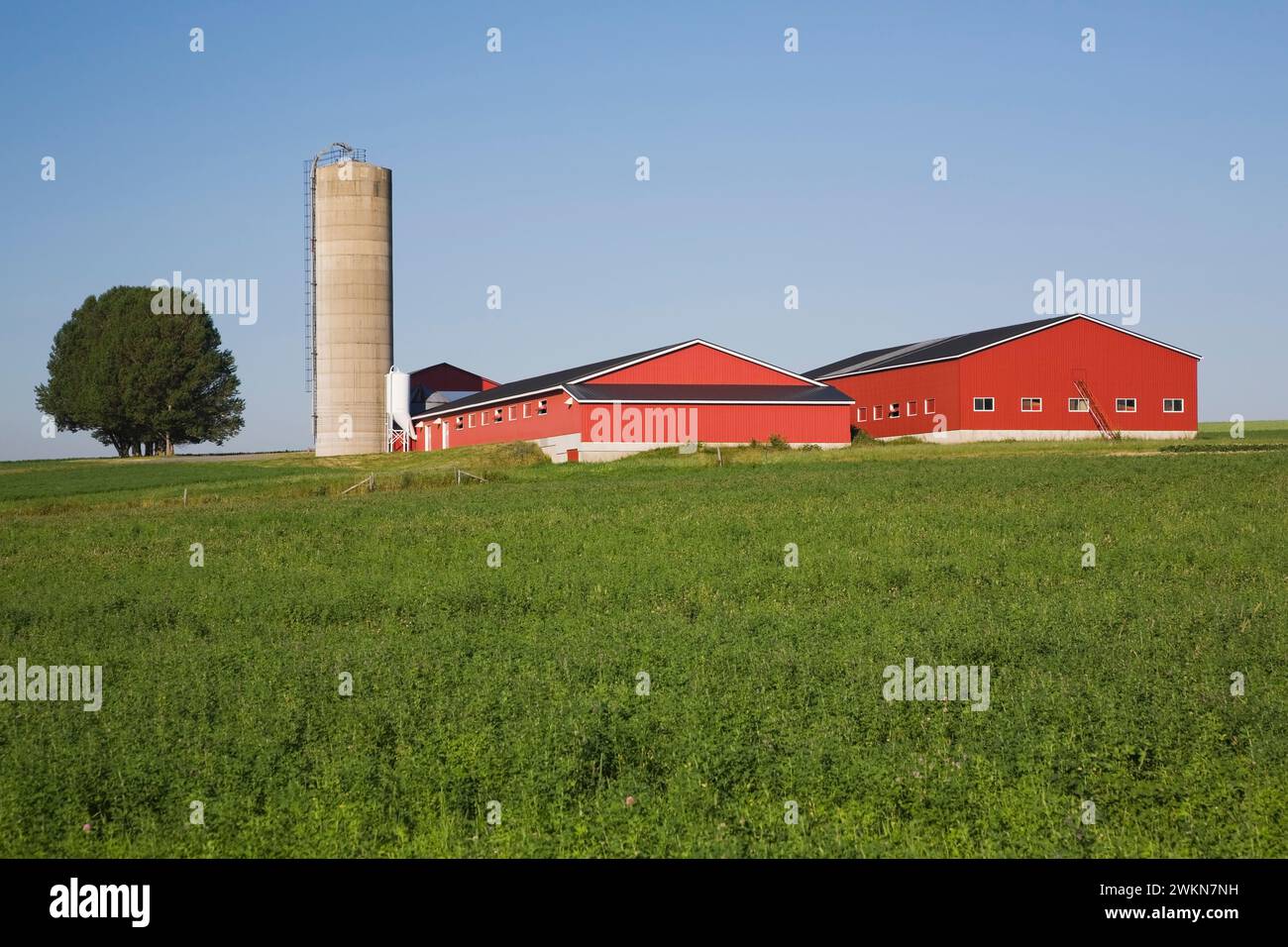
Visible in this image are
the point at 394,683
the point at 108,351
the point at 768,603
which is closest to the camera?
the point at 394,683

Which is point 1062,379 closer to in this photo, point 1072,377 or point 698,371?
point 1072,377

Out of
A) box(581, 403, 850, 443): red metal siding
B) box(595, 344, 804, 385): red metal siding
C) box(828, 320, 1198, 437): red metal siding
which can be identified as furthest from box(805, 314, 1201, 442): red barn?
box(595, 344, 804, 385): red metal siding

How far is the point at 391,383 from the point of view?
225 ft

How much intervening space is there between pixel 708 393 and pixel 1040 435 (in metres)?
15.3

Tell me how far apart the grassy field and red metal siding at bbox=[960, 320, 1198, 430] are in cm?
3060

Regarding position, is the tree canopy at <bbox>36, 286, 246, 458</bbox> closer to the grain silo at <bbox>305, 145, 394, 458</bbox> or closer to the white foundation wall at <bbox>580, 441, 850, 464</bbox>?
the grain silo at <bbox>305, 145, 394, 458</bbox>

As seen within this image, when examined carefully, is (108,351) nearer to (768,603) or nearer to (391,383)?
(391,383)

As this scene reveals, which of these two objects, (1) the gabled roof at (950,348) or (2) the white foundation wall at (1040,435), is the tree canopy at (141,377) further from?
(2) the white foundation wall at (1040,435)

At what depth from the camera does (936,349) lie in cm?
6456

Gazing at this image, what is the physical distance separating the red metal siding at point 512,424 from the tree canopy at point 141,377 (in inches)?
1199

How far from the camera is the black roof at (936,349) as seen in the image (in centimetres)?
6116

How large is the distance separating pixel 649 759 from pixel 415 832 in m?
2.29
